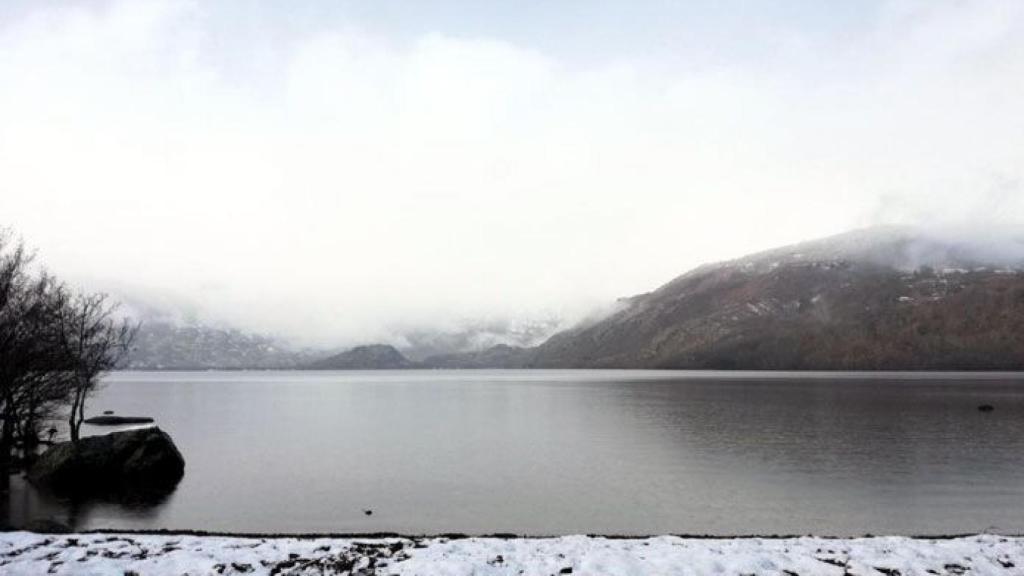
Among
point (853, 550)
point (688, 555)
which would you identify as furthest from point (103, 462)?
point (853, 550)

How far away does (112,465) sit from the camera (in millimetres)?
44625

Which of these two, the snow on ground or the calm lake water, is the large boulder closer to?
the calm lake water

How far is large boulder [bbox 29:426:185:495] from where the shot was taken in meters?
42.7

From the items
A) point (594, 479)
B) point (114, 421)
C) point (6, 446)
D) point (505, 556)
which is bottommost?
point (594, 479)

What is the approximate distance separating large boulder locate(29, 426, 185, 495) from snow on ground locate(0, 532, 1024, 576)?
71.2 feet

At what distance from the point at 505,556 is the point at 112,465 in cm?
3537

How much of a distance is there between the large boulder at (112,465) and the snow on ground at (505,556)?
21709mm

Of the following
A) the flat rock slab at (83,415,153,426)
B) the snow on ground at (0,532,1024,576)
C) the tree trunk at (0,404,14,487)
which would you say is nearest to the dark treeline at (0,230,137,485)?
the tree trunk at (0,404,14,487)

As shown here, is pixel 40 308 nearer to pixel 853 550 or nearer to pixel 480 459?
pixel 480 459

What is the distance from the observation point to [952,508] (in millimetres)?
36500

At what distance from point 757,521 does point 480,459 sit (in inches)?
1071

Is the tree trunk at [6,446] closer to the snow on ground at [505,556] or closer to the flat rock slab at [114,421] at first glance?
the snow on ground at [505,556]

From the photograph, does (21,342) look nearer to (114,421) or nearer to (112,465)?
(112,465)

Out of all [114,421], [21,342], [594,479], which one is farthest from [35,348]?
[114,421]
